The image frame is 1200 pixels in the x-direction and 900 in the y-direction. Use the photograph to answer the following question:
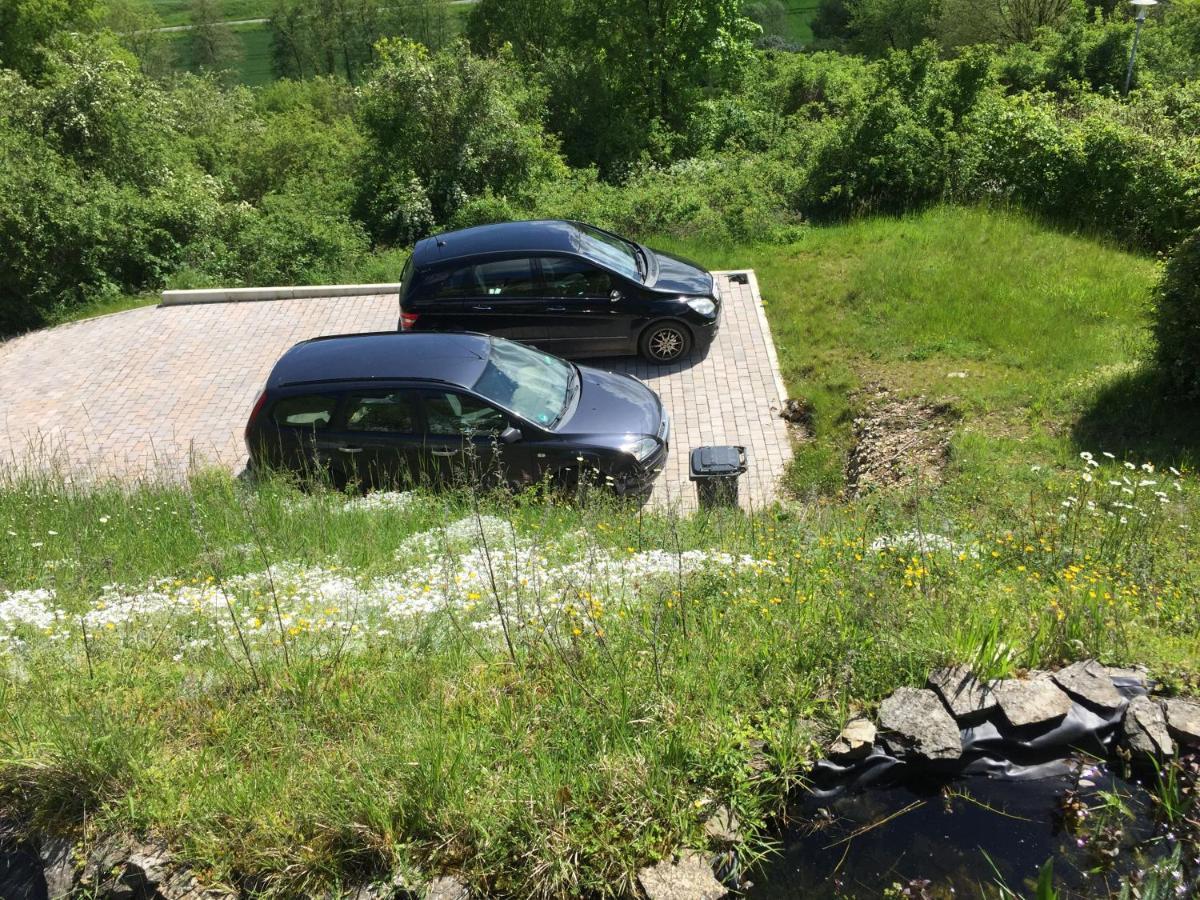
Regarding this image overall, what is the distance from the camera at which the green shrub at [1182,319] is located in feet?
31.3

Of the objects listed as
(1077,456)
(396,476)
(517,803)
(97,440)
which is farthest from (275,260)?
(517,803)

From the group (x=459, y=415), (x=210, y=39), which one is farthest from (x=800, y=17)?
(x=459, y=415)

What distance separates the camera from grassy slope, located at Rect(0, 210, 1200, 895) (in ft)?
14.1

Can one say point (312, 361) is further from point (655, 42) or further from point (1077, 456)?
point (655, 42)

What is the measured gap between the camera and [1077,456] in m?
9.32

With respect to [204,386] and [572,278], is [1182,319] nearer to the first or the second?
[572,278]

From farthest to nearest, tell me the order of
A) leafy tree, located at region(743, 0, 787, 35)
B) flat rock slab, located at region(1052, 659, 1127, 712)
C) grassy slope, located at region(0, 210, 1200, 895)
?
leafy tree, located at region(743, 0, 787, 35) → flat rock slab, located at region(1052, 659, 1127, 712) → grassy slope, located at region(0, 210, 1200, 895)

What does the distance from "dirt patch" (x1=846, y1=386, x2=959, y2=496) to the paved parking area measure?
2.71ft

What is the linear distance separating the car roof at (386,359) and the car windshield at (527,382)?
15cm

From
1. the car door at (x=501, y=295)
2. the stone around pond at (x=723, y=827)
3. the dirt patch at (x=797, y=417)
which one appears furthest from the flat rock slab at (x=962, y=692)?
the car door at (x=501, y=295)

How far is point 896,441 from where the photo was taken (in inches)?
407

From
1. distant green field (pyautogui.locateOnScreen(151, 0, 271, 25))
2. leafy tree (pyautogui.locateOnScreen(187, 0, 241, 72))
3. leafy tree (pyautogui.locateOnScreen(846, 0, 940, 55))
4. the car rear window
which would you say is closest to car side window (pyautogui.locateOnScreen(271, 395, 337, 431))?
the car rear window

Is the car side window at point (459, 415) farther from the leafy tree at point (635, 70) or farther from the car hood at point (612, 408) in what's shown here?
the leafy tree at point (635, 70)

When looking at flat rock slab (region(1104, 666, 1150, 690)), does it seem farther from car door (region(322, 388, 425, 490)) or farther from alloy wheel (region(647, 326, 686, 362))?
alloy wheel (region(647, 326, 686, 362))
